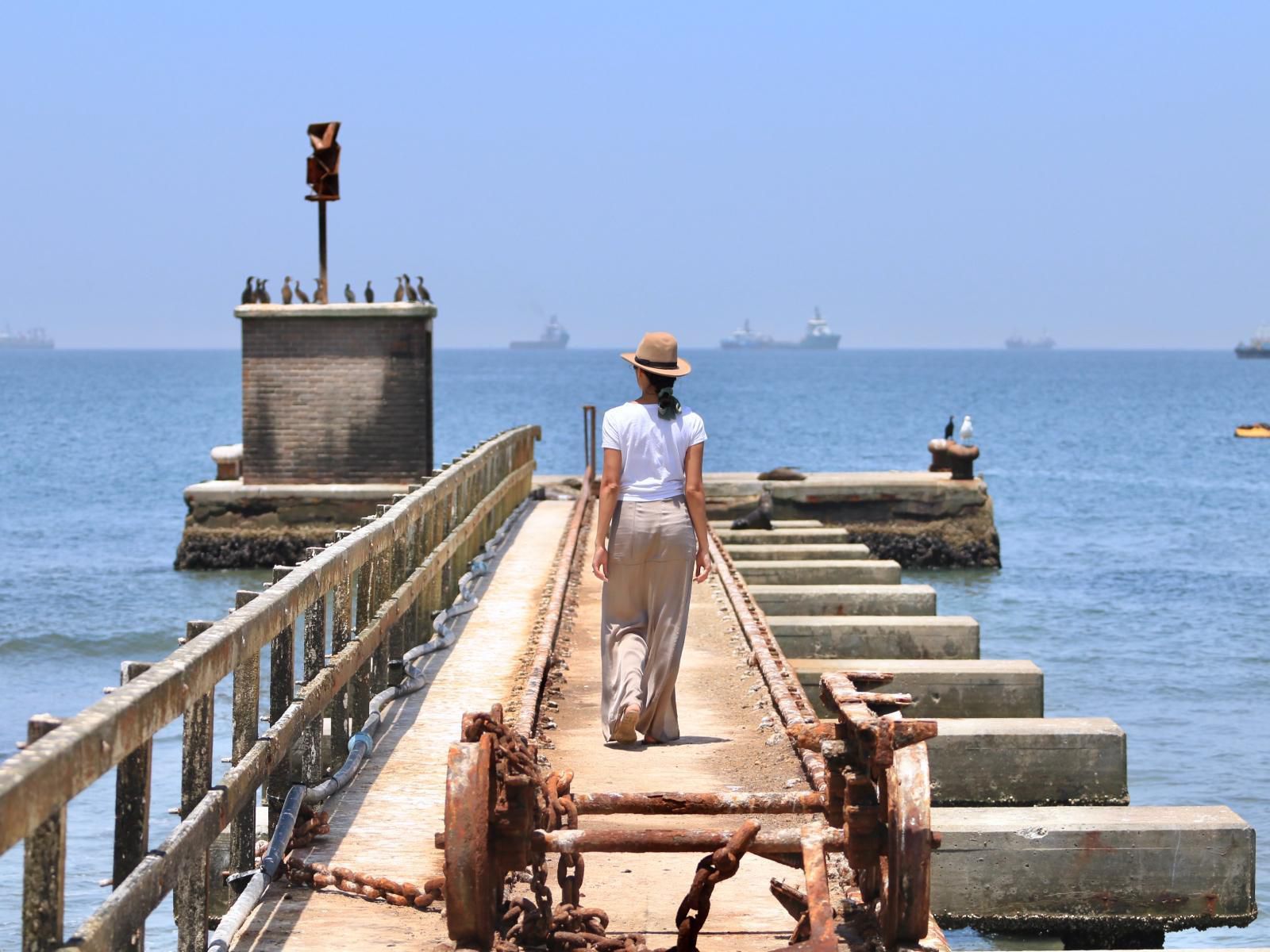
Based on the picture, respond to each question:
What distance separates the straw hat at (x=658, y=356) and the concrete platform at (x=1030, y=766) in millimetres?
3425

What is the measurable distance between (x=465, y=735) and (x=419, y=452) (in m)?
20.6

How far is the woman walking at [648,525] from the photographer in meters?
7.93

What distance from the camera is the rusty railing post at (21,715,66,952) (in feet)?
13.0

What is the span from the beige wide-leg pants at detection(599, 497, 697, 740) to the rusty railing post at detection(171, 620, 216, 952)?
2.75 m

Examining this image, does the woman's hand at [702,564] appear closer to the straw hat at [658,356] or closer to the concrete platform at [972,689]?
the straw hat at [658,356]

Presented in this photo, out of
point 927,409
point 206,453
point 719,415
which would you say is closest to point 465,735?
point 206,453

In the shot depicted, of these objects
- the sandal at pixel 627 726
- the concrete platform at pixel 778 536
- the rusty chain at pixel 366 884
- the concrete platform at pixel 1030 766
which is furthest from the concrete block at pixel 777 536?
the rusty chain at pixel 366 884

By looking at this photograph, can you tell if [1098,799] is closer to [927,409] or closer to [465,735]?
[465,735]

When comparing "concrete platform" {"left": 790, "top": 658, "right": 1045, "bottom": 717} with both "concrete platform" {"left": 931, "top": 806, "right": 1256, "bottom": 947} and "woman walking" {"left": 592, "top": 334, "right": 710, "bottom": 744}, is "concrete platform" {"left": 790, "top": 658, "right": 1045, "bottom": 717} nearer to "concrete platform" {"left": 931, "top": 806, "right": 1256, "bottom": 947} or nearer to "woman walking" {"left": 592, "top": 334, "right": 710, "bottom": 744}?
"concrete platform" {"left": 931, "top": 806, "right": 1256, "bottom": 947}

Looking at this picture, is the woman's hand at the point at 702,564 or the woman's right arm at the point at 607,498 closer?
the woman's right arm at the point at 607,498

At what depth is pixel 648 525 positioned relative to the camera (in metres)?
7.93

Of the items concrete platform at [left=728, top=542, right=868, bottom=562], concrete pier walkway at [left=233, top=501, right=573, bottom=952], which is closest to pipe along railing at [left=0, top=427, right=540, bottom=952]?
concrete pier walkway at [left=233, top=501, right=573, bottom=952]

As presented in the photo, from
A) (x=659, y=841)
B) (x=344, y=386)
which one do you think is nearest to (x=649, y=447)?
(x=659, y=841)

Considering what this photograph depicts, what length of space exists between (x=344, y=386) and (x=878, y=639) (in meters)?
13.5
